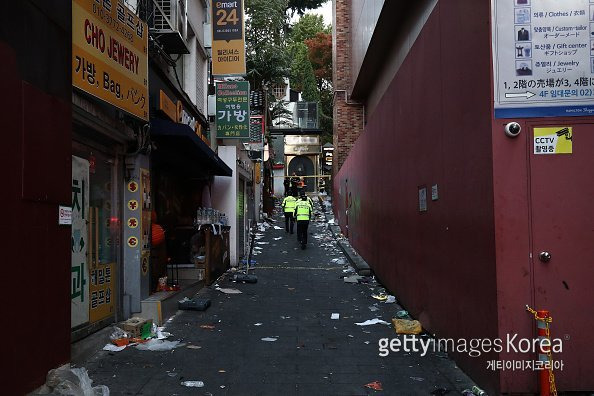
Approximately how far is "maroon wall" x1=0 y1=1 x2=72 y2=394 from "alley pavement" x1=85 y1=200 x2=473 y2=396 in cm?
92

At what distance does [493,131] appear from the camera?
14.2 feet

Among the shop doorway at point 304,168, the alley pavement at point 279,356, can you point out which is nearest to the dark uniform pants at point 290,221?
the alley pavement at point 279,356

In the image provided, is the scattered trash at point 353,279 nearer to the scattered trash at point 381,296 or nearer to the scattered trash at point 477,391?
the scattered trash at point 381,296

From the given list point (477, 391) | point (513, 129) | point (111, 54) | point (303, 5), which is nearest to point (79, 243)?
point (111, 54)

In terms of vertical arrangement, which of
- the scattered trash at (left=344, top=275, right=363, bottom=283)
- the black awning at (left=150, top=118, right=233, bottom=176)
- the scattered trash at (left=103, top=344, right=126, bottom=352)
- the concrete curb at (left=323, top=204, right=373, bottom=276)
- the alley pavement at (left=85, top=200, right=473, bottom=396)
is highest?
the black awning at (left=150, top=118, right=233, bottom=176)

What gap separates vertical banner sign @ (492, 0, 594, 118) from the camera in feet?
14.2

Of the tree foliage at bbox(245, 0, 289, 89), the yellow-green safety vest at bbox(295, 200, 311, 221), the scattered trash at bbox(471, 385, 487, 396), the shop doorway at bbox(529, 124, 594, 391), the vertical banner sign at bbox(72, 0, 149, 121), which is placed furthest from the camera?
the tree foliage at bbox(245, 0, 289, 89)

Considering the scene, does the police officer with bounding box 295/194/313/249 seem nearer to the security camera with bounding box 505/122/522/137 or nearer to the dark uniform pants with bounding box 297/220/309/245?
the dark uniform pants with bounding box 297/220/309/245

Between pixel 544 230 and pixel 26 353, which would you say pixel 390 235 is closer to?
pixel 544 230

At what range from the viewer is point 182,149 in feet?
29.7

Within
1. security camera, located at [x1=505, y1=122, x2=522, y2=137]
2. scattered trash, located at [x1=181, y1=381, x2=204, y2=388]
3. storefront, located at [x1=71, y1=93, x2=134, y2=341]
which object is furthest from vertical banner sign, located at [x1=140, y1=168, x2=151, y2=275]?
security camera, located at [x1=505, y1=122, x2=522, y2=137]

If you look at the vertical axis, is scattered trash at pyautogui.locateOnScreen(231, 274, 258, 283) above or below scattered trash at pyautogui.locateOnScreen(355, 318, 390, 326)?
above

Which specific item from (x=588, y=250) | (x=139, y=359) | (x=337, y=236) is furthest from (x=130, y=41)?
(x=337, y=236)

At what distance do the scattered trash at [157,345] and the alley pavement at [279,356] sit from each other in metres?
0.10
